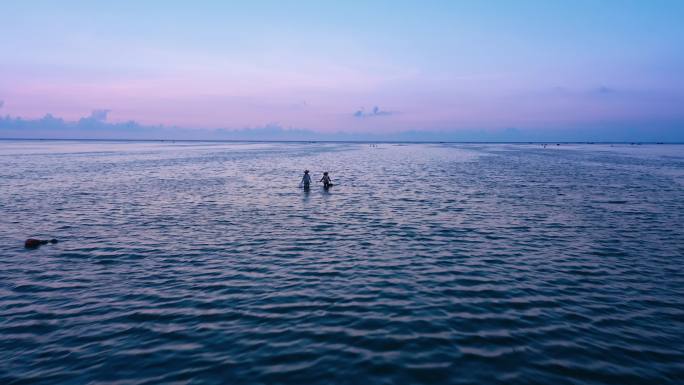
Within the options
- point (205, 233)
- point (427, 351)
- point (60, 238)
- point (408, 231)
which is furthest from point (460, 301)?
point (60, 238)

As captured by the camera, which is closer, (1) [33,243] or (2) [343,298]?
(2) [343,298]

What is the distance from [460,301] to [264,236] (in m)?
14.4

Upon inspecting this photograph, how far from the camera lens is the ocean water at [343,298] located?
37.9ft

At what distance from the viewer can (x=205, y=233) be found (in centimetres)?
2753

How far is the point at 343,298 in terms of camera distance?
1633 centimetres

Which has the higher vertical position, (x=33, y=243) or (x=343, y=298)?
(x=33, y=243)

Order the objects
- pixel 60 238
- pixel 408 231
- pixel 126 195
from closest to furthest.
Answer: pixel 60 238 < pixel 408 231 < pixel 126 195

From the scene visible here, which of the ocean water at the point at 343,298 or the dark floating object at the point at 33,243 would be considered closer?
the ocean water at the point at 343,298

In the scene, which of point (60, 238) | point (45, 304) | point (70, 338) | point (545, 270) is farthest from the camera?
point (60, 238)

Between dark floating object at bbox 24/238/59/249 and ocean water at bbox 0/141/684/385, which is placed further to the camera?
dark floating object at bbox 24/238/59/249

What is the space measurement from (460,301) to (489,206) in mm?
24608

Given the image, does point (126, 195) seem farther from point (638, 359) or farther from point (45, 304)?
point (638, 359)

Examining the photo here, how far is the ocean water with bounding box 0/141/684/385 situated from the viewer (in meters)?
11.6

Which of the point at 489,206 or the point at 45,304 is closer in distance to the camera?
the point at 45,304
